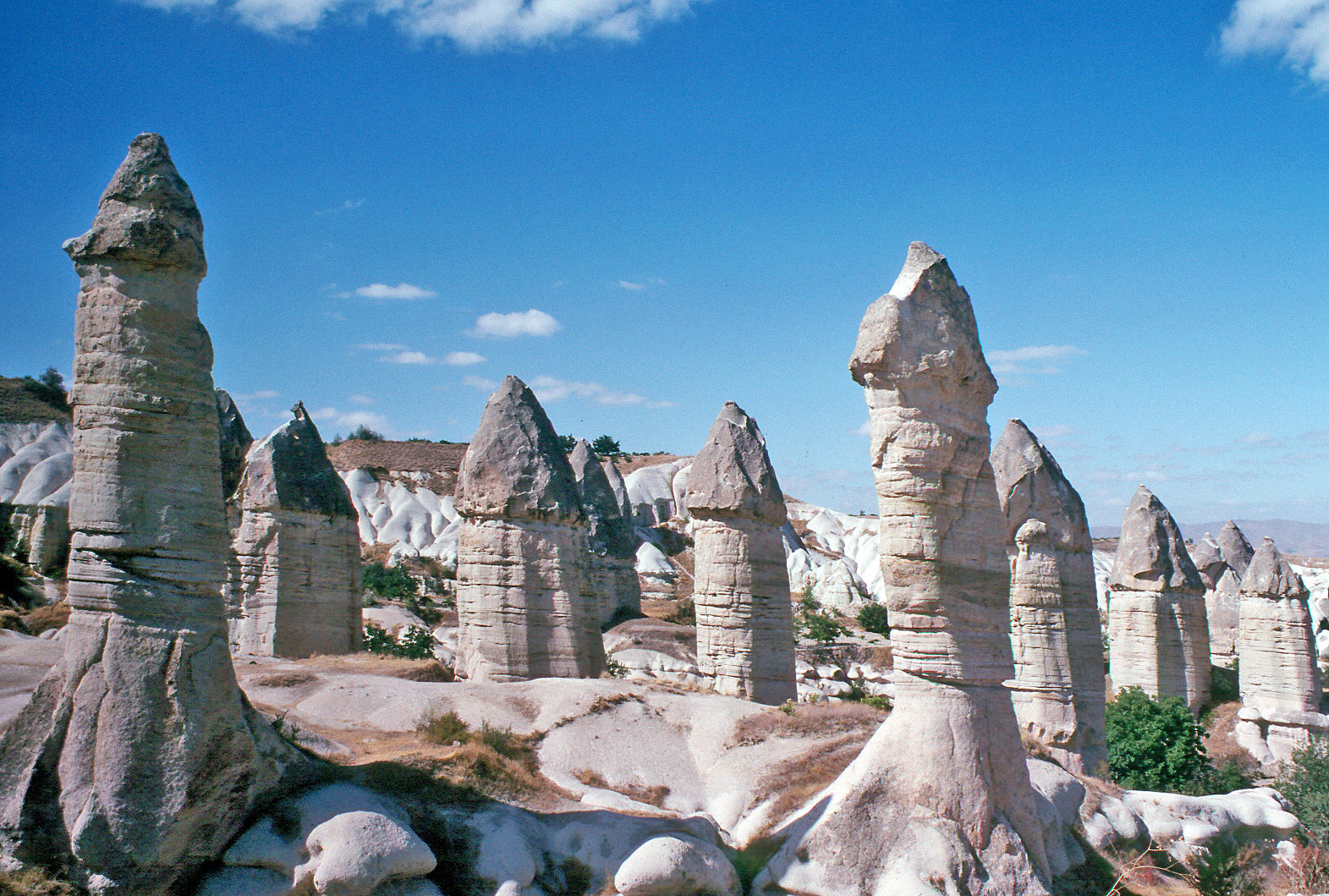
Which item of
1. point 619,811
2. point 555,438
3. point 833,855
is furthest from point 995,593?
point 555,438

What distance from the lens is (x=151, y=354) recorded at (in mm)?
7621

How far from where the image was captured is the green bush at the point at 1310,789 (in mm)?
11930

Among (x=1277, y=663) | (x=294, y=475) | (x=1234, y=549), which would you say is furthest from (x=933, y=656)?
(x=1234, y=549)

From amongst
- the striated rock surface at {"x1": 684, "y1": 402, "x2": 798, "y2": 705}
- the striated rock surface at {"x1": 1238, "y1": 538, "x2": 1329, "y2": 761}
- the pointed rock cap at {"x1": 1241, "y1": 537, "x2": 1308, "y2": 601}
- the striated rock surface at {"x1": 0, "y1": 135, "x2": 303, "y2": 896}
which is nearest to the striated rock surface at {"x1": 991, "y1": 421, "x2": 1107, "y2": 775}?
the striated rock surface at {"x1": 684, "y1": 402, "x2": 798, "y2": 705}

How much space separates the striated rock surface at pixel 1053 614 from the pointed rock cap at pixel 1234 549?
49.7 ft

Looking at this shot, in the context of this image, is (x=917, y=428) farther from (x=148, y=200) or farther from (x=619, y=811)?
(x=148, y=200)

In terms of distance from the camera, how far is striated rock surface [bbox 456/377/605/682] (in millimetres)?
13641

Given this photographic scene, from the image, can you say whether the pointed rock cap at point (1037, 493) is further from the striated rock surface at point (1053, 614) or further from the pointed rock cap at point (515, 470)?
the pointed rock cap at point (515, 470)

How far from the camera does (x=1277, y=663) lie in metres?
19.9

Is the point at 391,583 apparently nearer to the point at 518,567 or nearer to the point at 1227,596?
the point at 518,567

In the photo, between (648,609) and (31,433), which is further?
(31,433)

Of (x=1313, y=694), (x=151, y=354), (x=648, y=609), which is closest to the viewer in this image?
(x=151, y=354)

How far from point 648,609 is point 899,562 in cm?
2357

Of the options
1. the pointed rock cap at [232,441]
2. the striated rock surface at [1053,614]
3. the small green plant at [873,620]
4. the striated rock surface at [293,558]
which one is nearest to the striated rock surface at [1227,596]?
the small green plant at [873,620]
